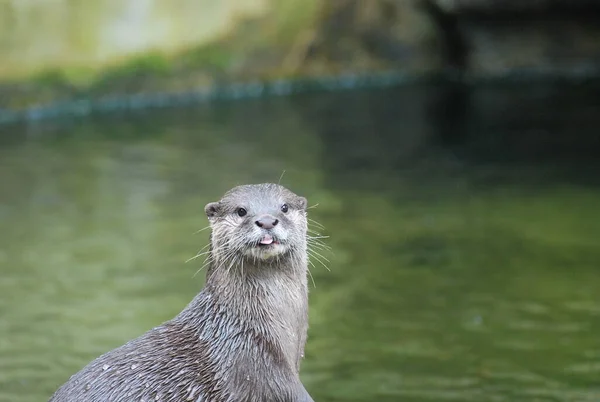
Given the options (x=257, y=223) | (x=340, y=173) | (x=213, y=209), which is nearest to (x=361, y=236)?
(x=340, y=173)

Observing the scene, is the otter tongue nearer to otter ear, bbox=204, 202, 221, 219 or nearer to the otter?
the otter

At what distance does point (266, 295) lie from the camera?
3.41 m

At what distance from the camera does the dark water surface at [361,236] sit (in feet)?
15.7

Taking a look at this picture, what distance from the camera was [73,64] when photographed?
10.9m

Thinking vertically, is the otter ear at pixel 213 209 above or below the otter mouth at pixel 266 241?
above

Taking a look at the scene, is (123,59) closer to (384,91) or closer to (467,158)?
(384,91)

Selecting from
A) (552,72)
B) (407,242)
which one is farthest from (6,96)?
(552,72)

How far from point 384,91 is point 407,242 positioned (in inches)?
225

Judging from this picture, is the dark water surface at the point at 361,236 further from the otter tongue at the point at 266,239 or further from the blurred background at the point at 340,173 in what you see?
the otter tongue at the point at 266,239

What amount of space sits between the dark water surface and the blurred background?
2 centimetres

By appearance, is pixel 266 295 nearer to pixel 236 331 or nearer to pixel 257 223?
pixel 236 331

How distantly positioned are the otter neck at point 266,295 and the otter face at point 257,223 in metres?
0.05

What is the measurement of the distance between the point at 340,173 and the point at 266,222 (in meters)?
5.07

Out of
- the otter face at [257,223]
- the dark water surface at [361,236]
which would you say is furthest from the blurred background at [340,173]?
the otter face at [257,223]
